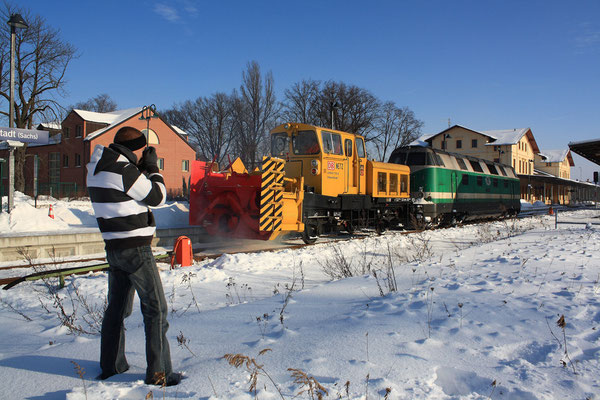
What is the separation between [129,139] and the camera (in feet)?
10.1

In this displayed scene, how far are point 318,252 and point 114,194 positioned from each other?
291 inches

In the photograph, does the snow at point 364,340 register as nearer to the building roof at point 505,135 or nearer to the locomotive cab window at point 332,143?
the locomotive cab window at point 332,143

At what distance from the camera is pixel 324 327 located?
3.68 metres

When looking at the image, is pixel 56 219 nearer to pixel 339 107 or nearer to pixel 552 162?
pixel 339 107

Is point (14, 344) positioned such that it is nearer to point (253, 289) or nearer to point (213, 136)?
point (253, 289)

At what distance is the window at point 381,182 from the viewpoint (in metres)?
13.7

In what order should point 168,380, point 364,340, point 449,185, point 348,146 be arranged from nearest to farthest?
point 168,380 < point 364,340 < point 348,146 < point 449,185

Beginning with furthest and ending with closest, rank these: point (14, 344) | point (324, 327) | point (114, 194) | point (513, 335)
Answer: point (14, 344)
point (324, 327)
point (513, 335)
point (114, 194)

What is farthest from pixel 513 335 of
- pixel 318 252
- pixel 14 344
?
pixel 318 252

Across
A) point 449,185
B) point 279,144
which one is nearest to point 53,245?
point 279,144

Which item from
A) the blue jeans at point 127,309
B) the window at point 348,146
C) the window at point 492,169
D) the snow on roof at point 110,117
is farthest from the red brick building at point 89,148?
the blue jeans at point 127,309

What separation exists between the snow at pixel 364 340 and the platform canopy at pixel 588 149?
570 inches

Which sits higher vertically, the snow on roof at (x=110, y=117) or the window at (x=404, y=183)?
the snow on roof at (x=110, y=117)

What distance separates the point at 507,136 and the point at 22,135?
59068mm
